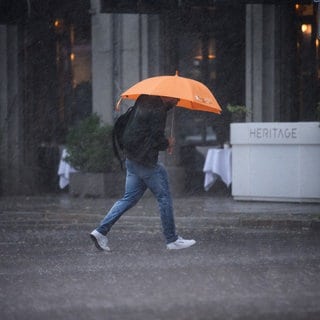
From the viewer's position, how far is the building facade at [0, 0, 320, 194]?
16.7m

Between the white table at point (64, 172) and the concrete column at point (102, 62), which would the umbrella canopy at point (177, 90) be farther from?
the concrete column at point (102, 62)

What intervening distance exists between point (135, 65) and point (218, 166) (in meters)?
2.61

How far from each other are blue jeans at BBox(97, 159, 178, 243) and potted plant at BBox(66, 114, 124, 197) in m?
6.14

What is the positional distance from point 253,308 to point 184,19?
11719 millimetres

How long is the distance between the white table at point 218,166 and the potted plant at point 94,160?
65.8 inches

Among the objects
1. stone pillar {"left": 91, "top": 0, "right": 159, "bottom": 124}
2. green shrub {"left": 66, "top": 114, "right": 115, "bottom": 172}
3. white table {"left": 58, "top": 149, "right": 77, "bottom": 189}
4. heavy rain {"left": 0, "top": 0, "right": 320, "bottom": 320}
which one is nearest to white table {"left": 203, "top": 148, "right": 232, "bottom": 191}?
heavy rain {"left": 0, "top": 0, "right": 320, "bottom": 320}

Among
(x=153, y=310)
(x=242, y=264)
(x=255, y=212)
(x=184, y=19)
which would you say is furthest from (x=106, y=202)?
(x=153, y=310)

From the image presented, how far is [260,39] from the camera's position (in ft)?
54.7

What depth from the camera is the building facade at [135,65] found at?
16688 mm

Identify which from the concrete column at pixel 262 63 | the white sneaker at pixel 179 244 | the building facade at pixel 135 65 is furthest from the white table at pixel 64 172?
the white sneaker at pixel 179 244

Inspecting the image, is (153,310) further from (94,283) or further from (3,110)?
(3,110)

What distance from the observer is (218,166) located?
16.1 meters

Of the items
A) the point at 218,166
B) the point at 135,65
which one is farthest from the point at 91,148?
the point at 218,166

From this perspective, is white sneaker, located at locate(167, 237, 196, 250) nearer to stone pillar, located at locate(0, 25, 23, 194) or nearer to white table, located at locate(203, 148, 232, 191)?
white table, located at locate(203, 148, 232, 191)
